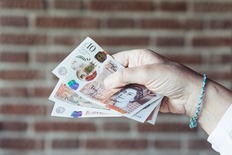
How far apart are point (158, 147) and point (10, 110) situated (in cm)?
86

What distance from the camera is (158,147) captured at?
2352mm

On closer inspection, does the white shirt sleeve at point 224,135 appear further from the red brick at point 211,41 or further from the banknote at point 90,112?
the red brick at point 211,41

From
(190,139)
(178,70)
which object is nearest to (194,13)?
(190,139)

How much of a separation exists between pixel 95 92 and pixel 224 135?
440 millimetres

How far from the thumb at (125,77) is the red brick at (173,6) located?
1044 mm

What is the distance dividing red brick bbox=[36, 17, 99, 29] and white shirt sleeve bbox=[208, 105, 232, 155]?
44.9 inches

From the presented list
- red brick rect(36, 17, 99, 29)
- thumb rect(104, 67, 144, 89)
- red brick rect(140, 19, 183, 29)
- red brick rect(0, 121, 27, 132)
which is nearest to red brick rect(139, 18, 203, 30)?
red brick rect(140, 19, 183, 29)

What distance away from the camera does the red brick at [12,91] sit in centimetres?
229

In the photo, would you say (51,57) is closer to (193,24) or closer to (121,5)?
(121,5)

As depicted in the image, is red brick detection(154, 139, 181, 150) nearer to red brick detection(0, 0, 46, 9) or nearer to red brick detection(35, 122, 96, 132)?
red brick detection(35, 122, 96, 132)

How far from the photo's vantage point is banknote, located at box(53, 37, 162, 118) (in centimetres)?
138

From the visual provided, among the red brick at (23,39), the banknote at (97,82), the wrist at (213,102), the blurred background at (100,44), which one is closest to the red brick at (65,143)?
the blurred background at (100,44)

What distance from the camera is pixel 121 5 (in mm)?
2270

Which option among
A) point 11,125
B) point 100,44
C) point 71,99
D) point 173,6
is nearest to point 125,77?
point 71,99
